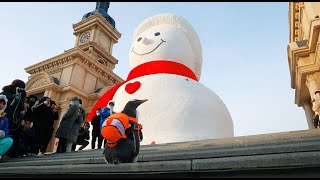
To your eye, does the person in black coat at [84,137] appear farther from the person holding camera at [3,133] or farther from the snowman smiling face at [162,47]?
the person holding camera at [3,133]

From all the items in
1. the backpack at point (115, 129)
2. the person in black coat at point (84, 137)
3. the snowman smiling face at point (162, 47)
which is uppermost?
the snowman smiling face at point (162, 47)

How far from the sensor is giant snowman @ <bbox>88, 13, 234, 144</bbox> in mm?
5809

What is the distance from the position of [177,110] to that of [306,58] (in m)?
7.49

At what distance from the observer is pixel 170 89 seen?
6.28 m

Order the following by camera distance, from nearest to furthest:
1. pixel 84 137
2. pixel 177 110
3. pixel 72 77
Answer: pixel 177 110
pixel 84 137
pixel 72 77

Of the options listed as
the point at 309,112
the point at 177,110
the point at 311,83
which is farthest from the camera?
the point at 309,112

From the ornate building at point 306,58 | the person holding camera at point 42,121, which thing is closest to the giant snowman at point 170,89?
the person holding camera at point 42,121

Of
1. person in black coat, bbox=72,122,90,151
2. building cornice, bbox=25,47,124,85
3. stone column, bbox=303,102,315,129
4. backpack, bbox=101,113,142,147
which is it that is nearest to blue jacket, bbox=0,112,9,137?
backpack, bbox=101,113,142,147

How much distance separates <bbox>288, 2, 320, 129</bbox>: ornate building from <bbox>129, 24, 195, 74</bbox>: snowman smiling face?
16.1ft

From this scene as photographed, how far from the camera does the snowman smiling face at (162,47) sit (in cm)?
728

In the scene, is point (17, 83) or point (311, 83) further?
point (311, 83)

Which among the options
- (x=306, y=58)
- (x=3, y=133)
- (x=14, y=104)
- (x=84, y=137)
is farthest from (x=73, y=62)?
(x=3, y=133)

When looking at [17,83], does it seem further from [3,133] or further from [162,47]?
[162,47]

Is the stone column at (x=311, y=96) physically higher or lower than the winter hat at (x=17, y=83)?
higher
